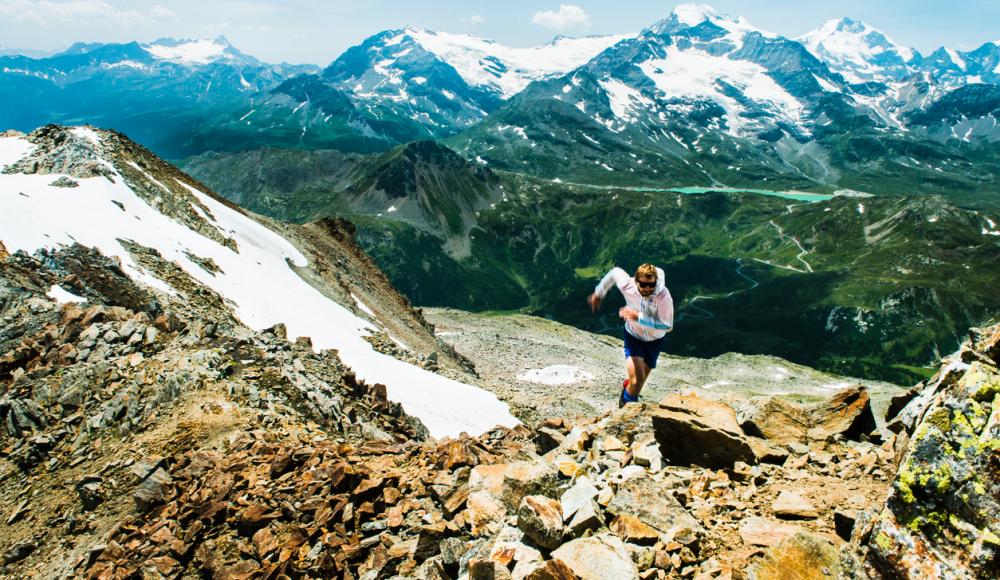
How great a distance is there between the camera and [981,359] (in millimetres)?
8148

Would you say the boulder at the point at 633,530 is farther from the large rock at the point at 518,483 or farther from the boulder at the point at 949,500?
the boulder at the point at 949,500

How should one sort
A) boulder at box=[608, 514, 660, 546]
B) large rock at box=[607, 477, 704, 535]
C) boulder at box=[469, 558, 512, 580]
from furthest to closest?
large rock at box=[607, 477, 704, 535] < boulder at box=[608, 514, 660, 546] < boulder at box=[469, 558, 512, 580]

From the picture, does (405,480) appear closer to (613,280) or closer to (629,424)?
(629,424)

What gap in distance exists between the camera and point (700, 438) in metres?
11.5

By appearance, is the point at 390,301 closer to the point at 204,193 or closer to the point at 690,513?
the point at 204,193

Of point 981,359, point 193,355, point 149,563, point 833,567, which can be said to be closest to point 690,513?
point 833,567

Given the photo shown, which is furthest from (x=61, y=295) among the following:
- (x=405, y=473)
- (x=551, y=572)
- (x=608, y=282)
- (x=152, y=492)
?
(x=551, y=572)

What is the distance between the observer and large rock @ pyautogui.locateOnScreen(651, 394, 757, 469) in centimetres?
1123

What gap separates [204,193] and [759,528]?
220ft

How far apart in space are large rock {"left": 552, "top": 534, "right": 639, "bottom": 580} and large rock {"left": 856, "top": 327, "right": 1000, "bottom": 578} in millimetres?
2991

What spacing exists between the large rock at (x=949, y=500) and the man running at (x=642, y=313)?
6.93 m

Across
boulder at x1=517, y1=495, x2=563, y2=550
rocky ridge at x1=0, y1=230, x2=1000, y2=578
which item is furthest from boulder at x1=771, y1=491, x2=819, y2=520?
boulder at x1=517, y1=495, x2=563, y2=550

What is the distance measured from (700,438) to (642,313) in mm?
3991

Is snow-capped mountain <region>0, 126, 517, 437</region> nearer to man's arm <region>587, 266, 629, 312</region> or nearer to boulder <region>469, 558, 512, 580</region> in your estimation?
man's arm <region>587, 266, 629, 312</region>
